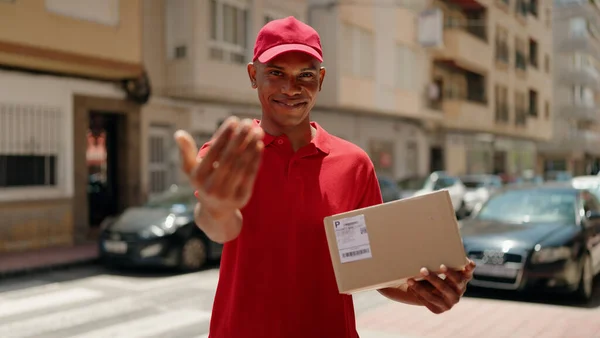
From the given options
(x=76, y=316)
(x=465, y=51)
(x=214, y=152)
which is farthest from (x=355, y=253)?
(x=465, y=51)

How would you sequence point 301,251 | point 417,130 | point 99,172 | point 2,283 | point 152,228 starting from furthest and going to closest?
point 417,130, point 99,172, point 152,228, point 2,283, point 301,251

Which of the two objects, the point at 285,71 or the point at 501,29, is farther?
the point at 501,29

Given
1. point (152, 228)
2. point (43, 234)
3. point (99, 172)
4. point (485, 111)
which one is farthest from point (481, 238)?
point (485, 111)

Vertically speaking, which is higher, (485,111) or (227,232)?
(485,111)

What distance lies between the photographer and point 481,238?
791cm

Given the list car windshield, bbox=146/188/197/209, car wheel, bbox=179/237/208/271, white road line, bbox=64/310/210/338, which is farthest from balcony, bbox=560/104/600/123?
white road line, bbox=64/310/210/338

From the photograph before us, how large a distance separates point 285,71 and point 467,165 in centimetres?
3401

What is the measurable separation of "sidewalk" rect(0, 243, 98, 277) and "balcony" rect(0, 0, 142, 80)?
12.2ft

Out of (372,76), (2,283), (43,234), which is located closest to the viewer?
(2,283)

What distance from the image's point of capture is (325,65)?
20641mm

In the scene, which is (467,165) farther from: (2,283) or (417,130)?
(2,283)

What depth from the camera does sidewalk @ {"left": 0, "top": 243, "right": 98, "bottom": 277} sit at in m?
10.1

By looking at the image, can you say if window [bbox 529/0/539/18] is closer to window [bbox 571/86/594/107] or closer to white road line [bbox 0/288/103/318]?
window [bbox 571/86/594/107]

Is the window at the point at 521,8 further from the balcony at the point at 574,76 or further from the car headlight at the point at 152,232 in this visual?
the car headlight at the point at 152,232
